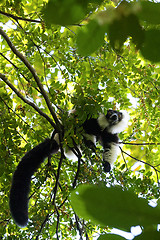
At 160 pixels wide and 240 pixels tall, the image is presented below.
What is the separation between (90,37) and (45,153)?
317 cm

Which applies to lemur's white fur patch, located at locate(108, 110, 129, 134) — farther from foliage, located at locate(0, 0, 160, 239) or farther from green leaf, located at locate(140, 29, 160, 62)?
green leaf, located at locate(140, 29, 160, 62)

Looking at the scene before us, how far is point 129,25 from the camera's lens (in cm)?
41

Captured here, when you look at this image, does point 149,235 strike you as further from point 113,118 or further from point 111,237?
point 113,118

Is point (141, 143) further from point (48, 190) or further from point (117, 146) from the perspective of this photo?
point (48, 190)

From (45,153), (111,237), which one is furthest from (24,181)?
(111,237)

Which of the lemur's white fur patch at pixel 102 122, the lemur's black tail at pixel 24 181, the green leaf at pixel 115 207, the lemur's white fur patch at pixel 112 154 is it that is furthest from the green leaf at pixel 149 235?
the lemur's white fur patch at pixel 102 122

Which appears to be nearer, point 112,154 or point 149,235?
point 149,235

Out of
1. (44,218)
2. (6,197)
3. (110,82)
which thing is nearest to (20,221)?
(44,218)

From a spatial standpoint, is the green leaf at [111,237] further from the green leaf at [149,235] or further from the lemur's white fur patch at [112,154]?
the lemur's white fur patch at [112,154]

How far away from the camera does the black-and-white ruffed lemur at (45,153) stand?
2.70 m

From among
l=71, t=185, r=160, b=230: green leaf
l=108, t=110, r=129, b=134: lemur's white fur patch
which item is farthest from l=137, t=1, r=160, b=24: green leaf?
l=108, t=110, r=129, b=134: lemur's white fur patch

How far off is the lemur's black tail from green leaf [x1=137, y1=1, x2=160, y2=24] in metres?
2.49

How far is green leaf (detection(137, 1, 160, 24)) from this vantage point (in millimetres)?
389

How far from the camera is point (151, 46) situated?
0.42 m
